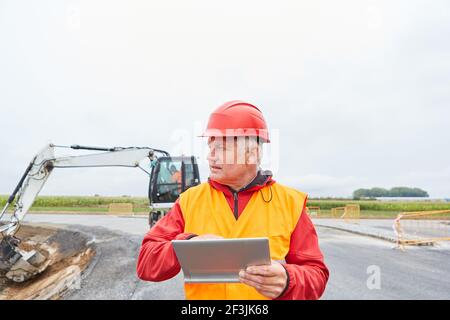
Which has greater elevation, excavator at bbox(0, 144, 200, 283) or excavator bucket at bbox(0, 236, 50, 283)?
excavator at bbox(0, 144, 200, 283)

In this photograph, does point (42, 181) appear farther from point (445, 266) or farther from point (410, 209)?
point (410, 209)

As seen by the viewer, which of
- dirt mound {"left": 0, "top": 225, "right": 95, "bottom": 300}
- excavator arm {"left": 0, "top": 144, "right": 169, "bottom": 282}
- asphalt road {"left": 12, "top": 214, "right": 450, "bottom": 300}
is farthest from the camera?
excavator arm {"left": 0, "top": 144, "right": 169, "bottom": 282}

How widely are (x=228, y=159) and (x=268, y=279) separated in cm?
55

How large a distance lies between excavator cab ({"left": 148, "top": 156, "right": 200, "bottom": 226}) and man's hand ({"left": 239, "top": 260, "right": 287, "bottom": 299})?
896 cm

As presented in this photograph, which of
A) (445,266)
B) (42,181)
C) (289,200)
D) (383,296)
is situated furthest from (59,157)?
(445,266)

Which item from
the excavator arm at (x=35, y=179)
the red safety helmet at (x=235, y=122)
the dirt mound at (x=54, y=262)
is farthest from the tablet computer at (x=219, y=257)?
the excavator arm at (x=35, y=179)

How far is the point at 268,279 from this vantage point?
4.01 feet

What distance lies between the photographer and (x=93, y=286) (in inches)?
266

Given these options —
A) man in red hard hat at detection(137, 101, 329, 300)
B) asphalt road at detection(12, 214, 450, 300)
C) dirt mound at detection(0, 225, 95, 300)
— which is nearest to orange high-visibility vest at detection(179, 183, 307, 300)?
man in red hard hat at detection(137, 101, 329, 300)

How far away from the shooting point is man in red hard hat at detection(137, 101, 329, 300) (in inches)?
56.0

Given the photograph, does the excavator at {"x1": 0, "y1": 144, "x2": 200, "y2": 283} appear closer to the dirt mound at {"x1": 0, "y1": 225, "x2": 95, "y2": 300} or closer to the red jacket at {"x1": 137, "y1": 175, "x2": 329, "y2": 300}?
the dirt mound at {"x1": 0, "y1": 225, "x2": 95, "y2": 300}

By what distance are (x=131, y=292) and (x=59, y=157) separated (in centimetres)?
694

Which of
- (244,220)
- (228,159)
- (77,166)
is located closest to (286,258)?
(244,220)
